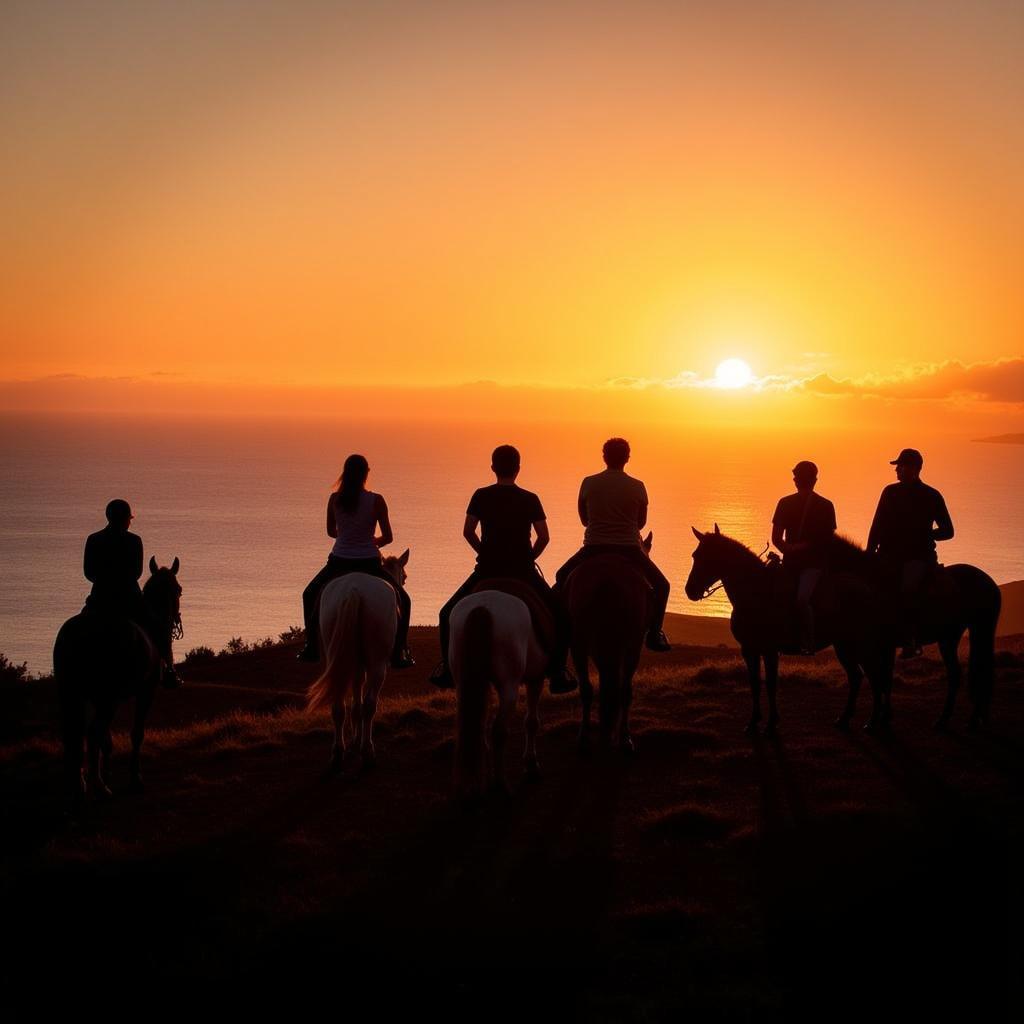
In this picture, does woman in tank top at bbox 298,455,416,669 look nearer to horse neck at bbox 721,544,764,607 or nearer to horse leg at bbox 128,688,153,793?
horse leg at bbox 128,688,153,793

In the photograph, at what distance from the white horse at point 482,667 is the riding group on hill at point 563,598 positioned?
0.07 feet

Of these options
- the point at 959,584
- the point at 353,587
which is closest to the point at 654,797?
the point at 353,587

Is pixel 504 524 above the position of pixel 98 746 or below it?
above

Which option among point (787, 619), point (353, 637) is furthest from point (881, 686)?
point (353, 637)

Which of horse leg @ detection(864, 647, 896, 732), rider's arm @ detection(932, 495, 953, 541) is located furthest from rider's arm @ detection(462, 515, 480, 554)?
rider's arm @ detection(932, 495, 953, 541)

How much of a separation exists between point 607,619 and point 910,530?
449cm

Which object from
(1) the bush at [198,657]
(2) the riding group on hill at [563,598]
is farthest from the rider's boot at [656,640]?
(1) the bush at [198,657]

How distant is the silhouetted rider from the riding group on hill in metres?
0.02

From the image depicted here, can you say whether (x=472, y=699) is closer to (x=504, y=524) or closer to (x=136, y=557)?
(x=504, y=524)

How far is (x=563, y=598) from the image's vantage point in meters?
11.9

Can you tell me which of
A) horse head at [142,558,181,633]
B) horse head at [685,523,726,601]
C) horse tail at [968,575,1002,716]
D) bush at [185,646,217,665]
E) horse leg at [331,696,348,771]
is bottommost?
bush at [185,646,217,665]

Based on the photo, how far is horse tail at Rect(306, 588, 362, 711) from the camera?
11.2 meters

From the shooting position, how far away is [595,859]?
870cm

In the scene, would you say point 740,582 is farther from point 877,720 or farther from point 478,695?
point 478,695
